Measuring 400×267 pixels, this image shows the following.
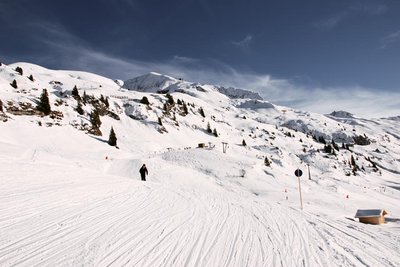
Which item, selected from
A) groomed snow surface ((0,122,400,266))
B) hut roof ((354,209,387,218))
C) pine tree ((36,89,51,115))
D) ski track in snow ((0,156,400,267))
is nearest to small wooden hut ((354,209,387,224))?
hut roof ((354,209,387,218))

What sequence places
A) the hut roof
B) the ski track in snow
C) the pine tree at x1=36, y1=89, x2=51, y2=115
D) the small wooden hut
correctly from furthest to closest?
1. the pine tree at x1=36, y1=89, x2=51, y2=115
2. the hut roof
3. the small wooden hut
4. the ski track in snow

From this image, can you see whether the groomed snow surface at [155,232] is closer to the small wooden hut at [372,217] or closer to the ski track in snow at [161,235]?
the ski track in snow at [161,235]

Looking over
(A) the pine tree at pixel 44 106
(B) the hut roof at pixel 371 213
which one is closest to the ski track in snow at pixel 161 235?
(B) the hut roof at pixel 371 213

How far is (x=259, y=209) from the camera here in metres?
13.5

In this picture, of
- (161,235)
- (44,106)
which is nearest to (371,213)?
(161,235)

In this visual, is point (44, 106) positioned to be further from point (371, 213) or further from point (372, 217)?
point (372, 217)

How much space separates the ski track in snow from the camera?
618cm

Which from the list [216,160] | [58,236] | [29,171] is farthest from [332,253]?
[216,160]

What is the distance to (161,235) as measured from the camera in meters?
7.90

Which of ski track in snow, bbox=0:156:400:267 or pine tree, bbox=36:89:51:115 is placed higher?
pine tree, bbox=36:89:51:115

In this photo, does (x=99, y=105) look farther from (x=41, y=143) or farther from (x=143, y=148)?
(x=41, y=143)

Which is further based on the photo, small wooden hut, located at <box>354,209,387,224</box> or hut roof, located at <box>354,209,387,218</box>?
hut roof, located at <box>354,209,387,218</box>

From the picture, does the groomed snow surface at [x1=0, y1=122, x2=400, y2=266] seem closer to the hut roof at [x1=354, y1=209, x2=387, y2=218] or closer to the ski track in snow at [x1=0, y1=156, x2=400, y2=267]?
the ski track in snow at [x1=0, y1=156, x2=400, y2=267]

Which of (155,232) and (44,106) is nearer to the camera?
(155,232)
